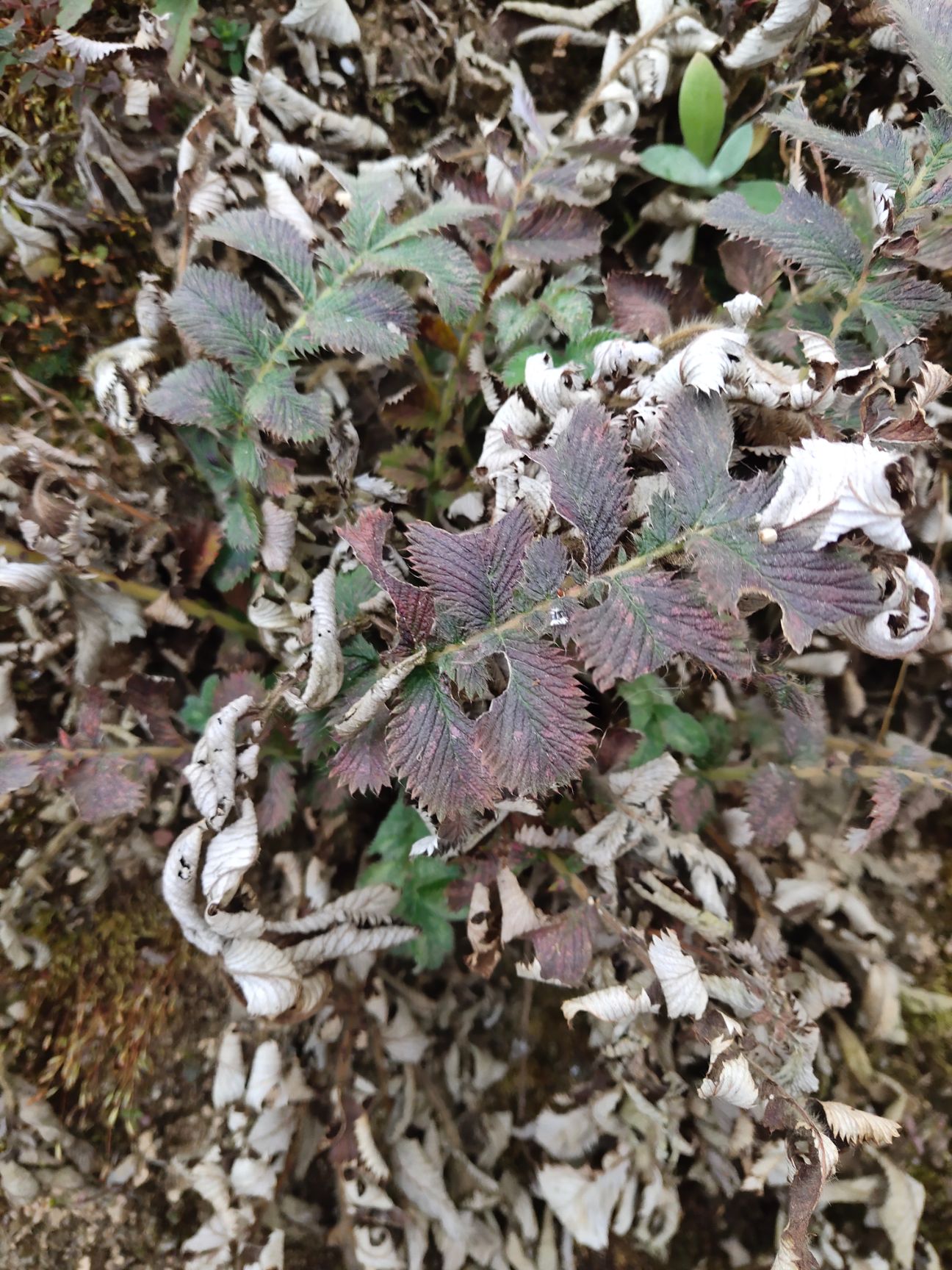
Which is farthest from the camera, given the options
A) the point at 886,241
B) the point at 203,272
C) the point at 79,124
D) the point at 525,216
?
the point at 79,124

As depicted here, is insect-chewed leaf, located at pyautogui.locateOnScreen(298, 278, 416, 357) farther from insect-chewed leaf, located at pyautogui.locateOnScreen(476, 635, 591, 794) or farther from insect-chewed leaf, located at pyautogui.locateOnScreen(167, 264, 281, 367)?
insect-chewed leaf, located at pyautogui.locateOnScreen(476, 635, 591, 794)

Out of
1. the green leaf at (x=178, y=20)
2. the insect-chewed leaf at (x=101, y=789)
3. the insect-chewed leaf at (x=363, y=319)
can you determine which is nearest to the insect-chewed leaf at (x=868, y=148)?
the insect-chewed leaf at (x=363, y=319)

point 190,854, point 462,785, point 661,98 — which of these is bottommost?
point 190,854

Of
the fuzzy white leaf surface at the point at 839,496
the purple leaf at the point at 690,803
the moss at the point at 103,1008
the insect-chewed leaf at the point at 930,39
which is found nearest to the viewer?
the fuzzy white leaf surface at the point at 839,496

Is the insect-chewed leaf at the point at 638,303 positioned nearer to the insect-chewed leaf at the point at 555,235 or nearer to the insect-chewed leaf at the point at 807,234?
the insect-chewed leaf at the point at 555,235

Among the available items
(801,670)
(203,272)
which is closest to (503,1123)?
(801,670)

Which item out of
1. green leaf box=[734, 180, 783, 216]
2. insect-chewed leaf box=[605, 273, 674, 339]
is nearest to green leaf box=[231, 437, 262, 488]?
insect-chewed leaf box=[605, 273, 674, 339]

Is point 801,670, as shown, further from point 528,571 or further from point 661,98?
point 661,98

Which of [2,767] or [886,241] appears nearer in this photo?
[886,241]
